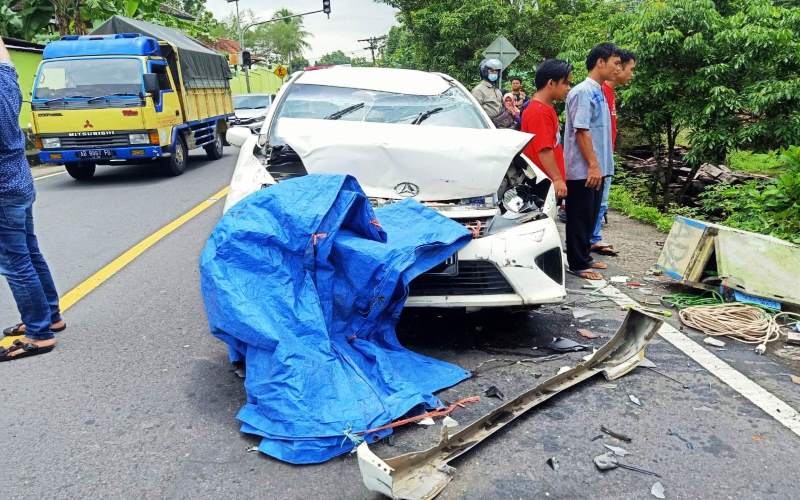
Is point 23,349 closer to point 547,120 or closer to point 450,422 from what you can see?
point 450,422

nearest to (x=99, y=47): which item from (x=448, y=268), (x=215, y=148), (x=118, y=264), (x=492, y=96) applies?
(x=215, y=148)

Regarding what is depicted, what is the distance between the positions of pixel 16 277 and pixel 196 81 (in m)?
11.8

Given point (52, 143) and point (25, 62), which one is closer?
point (52, 143)

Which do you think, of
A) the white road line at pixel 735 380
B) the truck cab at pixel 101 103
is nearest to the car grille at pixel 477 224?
the white road line at pixel 735 380

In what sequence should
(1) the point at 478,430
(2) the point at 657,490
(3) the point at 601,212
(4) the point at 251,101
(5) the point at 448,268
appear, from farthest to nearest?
(4) the point at 251,101, (3) the point at 601,212, (5) the point at 448,268, (1) the point at 478,430, (2) the point at 657,490

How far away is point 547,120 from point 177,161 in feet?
32.2

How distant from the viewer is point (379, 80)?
5641 mm

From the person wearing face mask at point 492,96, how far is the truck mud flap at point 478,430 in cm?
477

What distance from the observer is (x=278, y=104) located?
5.34 m

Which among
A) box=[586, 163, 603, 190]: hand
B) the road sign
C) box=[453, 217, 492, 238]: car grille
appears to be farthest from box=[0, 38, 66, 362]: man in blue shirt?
the road sign

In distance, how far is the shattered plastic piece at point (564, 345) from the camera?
395 cm

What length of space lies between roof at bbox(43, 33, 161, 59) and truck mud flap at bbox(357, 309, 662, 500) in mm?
11026

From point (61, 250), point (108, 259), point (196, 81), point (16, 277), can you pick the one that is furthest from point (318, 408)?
point (196, 81)

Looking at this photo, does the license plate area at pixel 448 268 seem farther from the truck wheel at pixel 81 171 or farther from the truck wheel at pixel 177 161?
the truck wheel at pixel 81 171
